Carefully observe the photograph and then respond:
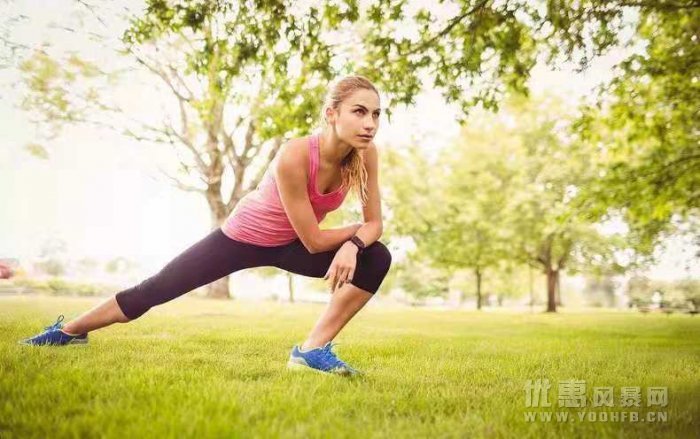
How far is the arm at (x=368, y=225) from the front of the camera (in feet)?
12.5

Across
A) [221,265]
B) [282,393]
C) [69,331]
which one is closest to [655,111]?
[221,265]

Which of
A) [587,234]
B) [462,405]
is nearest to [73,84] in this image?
[462,405]

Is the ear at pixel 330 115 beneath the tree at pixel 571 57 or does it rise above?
beneath

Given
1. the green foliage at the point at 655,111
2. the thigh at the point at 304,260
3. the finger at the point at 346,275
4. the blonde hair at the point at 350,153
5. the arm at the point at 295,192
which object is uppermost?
the green foliage at the point at 655,111

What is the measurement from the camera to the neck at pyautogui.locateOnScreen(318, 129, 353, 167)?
12.3 feet

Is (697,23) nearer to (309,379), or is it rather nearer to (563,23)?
(563,23)

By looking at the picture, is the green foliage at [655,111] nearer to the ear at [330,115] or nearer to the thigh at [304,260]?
the ear at [330,115]

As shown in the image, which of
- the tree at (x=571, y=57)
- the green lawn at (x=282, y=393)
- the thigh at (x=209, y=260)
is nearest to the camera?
the green lawn at (x=282, y=393)

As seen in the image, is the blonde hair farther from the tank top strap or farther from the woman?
the tank top strap

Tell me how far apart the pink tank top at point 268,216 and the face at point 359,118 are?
27cm

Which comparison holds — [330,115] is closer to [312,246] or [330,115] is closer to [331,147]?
[331,147]

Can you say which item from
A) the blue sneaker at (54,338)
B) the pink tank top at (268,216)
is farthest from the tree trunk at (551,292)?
the blue sneaker at (54,338)

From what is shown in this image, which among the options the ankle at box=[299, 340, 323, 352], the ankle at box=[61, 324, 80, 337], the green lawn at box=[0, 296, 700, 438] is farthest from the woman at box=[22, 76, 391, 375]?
the green lawn at box=[0, 296, 700, 438]

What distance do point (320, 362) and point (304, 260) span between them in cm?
75
